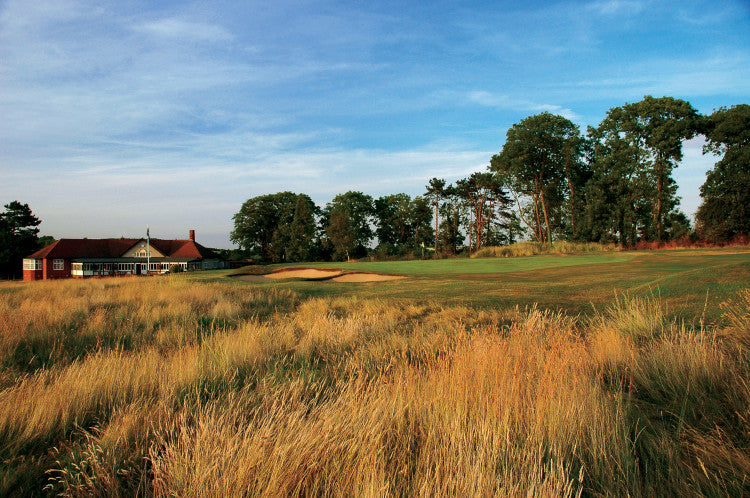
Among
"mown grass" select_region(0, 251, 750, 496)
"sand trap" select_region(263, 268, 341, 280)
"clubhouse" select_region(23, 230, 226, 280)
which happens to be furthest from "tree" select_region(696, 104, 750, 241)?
"clubhouse" select_region(23, 230, 226, 280)

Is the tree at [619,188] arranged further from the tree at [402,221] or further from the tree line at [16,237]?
the tree line at [16,237]

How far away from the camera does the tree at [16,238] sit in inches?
2360

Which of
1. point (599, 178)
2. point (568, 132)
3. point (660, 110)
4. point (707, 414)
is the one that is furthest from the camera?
point (568, 132)

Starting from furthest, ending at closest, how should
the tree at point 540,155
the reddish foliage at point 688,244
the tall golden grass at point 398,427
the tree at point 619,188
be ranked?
the tree at point 540,155 < the tree at point 619,188 < the reddish foliage at point 688,244 < the tall golden grass at point 398,427

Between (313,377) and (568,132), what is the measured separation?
4704 cm

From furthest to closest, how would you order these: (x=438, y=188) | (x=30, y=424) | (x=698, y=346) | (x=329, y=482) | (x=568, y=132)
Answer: (x=438, y=188), (x=568, y=132), (x=698, y=346), (x=30, y=424), (x=329, y=482)

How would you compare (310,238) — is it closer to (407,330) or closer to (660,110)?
(660,110)

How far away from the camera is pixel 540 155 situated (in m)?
42.2

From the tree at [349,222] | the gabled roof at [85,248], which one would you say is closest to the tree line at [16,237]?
the gabled roof at [85,248]

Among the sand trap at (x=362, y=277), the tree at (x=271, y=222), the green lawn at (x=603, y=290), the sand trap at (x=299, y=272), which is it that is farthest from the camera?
the tree at (x=271, y=222)

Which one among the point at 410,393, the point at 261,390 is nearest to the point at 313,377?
the point at 261,390

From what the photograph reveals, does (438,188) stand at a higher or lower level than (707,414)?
higher

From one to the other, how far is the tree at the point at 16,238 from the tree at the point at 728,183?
91.7 m

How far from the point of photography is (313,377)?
405cm
